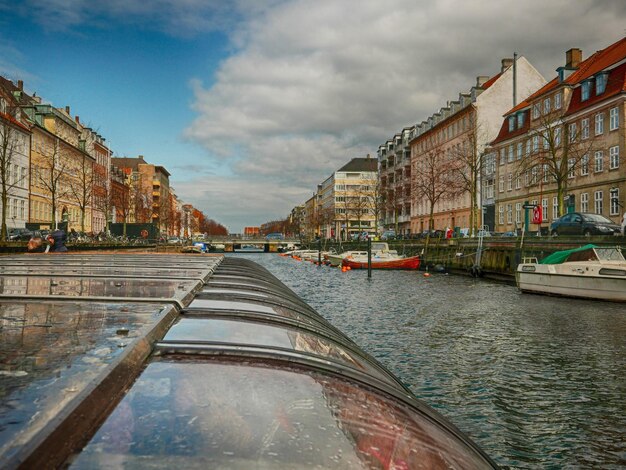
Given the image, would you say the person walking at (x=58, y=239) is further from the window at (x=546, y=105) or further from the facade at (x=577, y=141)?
the window at (x=546, y=105)

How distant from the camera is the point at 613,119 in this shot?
39594mm

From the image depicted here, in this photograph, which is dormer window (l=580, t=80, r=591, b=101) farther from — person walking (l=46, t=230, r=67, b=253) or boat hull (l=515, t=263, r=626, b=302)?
person walking (l=46, t=230, r=67, b=253)

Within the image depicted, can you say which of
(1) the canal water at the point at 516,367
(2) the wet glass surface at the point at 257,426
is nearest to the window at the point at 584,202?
(1) the canal water at the point at 516,367

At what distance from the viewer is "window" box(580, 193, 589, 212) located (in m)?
42.6

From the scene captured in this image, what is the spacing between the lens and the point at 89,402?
1339 millimetres

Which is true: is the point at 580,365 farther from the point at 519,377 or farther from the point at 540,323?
the point at 540,323

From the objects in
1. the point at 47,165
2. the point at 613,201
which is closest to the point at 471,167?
the point at 613,201

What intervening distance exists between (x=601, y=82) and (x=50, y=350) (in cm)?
4569

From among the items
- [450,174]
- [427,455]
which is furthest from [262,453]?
[450,174]

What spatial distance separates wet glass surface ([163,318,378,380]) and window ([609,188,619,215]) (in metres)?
40.5

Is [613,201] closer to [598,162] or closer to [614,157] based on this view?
[614,157]

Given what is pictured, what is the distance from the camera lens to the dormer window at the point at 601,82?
40.9 m

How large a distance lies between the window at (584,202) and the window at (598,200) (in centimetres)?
94

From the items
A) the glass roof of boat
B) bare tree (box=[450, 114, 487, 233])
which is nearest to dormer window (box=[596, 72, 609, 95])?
bare tree (box=[450, 114, 487, 233])
